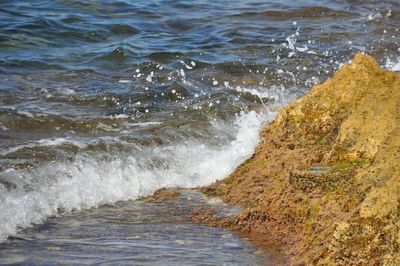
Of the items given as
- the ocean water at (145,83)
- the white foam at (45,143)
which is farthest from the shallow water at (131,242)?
the white foam at (45,143)

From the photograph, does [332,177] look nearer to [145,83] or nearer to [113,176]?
[113,176]

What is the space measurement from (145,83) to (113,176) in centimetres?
351

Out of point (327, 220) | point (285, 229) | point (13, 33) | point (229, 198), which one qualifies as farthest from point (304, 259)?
point (13, 33)

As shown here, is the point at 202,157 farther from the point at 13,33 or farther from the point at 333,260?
the point at 13,33

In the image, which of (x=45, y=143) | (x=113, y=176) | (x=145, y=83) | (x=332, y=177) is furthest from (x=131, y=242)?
(x=145, y=83)

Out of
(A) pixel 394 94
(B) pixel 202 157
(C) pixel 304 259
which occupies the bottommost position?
(C) pixel 304 259

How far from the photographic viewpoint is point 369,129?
4.83 metres

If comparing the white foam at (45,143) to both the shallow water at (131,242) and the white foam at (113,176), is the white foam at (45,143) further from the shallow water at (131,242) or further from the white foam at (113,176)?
the shallow water at (131,242)

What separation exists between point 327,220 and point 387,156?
19.6 inches

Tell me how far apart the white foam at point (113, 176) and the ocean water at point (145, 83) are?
1 centimetres

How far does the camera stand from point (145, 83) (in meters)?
9.82

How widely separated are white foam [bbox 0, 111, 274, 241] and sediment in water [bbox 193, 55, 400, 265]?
1.54ft

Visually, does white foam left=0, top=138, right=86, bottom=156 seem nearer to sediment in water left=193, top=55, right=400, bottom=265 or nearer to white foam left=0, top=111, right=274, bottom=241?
white foam left=0, top=111, right=274, bottom=241

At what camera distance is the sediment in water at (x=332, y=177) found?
3.86m
